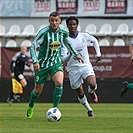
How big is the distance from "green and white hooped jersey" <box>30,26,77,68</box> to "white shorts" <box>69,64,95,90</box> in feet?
4.81

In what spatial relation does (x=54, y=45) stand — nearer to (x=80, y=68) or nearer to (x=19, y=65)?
(x=80, y=68)

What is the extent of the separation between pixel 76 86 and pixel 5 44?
15507 millimetres

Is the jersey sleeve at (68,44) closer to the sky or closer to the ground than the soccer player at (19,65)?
closer to the sky

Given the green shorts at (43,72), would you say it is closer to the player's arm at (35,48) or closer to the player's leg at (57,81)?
the player's leg at (57,81)

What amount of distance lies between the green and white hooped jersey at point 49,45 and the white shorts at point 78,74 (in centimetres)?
146

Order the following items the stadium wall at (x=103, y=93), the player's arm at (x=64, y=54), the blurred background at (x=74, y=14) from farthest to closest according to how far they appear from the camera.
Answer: the blurred background at (x=74, y=14) → the stadium wall at (x=103, y=93) → the player's arm at (x=64, y=54)

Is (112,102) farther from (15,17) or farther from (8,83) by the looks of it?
(15,17)

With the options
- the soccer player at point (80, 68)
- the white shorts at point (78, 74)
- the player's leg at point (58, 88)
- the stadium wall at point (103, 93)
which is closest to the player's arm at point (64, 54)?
the soccer player at point (80, 68)

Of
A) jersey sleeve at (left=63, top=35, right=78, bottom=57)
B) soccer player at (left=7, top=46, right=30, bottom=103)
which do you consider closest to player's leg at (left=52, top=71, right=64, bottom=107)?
jersey sleeve at (left=63, top=35, right=78, bottom=57)

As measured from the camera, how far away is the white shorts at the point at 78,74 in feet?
45.1

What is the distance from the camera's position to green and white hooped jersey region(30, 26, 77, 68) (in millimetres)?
12070

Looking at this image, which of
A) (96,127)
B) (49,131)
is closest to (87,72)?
(96,127)

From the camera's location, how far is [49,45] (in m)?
12.1

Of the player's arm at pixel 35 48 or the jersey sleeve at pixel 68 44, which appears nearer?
the player's arm at pixel 35 48
